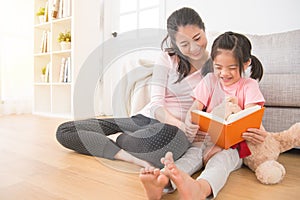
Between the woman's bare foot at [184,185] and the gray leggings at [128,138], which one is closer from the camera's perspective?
the woman's bare foot at [184,185]

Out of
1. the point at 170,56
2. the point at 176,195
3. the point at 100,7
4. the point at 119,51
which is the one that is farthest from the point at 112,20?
the point at 176,195

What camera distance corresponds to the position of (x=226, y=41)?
31.8 inches

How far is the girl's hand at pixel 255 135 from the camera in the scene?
29.8 inches

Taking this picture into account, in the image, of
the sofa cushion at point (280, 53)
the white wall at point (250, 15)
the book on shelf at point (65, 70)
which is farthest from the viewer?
the book on shelf at point (65, 70)

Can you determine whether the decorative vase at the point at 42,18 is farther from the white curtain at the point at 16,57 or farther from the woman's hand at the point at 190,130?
the woman's hand at the point at 190,130

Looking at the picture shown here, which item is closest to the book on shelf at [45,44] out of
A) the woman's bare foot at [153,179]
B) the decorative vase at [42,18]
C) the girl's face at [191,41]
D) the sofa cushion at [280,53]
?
the decorative vase at [42,18]

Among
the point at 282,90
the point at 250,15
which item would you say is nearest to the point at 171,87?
the point at 282,90

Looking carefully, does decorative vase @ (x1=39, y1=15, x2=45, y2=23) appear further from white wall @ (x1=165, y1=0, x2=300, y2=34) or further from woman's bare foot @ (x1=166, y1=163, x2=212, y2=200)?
woman's bare foot @ (x1=166, y1=163, x2=212, y2=200)

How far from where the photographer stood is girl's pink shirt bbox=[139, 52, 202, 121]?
0.85 metres

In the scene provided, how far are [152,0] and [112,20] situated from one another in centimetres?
42

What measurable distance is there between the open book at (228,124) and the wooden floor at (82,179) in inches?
4.6

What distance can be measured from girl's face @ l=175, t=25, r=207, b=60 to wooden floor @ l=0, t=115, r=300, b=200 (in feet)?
1.29

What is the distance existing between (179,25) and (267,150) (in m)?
0.46

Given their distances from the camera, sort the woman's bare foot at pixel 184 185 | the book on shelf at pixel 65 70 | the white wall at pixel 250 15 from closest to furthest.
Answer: the woman's bare foot at pixel 184 185, the white wall at pixel 250 15, the book on shelf at pixel 65 70
